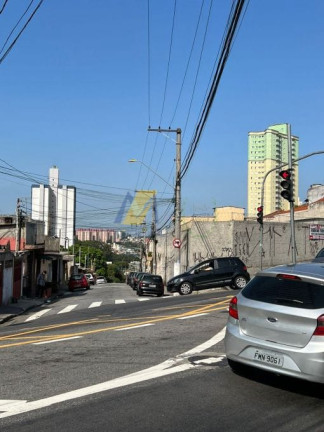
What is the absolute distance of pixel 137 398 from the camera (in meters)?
5.43

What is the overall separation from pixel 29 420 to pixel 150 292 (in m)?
24.3

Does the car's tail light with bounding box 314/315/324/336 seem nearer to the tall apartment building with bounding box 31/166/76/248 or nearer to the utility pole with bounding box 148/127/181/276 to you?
the utility pole with bounding box 148/127/181/276

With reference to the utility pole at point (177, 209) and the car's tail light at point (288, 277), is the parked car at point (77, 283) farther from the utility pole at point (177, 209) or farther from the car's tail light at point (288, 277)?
the car's tail light at point (288, 277)

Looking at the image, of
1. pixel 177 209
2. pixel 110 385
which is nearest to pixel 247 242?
pixel 177 209

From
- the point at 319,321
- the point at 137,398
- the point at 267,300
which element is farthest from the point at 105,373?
the point at 319,321

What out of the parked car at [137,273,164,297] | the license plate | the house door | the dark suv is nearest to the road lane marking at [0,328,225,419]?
the license plate

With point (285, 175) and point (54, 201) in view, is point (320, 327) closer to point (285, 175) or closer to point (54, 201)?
point (285, 175)

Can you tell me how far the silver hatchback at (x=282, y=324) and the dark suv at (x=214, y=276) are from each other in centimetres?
1883

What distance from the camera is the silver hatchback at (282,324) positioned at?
531 centimetres

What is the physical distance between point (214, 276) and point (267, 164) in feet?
173

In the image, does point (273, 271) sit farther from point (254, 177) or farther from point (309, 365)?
point (254, 177)

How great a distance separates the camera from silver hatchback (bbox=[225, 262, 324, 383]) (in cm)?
531

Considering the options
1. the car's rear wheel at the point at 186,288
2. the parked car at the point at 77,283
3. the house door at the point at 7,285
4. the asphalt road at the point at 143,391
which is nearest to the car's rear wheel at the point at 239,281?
the car's rear wheel at the point at 186,288

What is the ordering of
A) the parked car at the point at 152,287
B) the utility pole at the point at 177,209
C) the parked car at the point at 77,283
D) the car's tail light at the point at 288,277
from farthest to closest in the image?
the parked car at the point at 77,283
the utility pole at the point at 177,209
the parked car at the point at 152,287
the car's tail light at the point at 288,277
